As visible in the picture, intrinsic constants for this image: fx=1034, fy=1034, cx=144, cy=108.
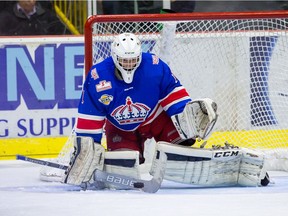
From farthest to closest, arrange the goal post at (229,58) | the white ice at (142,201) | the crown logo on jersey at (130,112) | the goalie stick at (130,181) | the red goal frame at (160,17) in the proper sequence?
the goal post at (229,58)
the red goal frame at (160,17)
the crown logo on jersey at (130,112)
the goalie stick at (130,181)
the white ice at (142,201)

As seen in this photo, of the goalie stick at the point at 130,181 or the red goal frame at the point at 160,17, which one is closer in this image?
the goalie stick at the point at 130,181

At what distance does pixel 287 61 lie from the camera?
6668 mm

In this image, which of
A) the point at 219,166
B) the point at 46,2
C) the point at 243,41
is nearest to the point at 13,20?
the point at 46,2

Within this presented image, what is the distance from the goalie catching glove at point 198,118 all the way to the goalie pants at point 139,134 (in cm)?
23

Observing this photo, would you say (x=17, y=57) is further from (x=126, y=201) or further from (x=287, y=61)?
(x=126, y=201)

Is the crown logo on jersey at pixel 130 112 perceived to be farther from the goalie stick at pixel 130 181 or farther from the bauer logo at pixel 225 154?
the bauer logo at pixel 225 154

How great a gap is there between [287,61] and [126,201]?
84.1 inches

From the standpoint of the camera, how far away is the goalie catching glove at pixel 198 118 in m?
5.45

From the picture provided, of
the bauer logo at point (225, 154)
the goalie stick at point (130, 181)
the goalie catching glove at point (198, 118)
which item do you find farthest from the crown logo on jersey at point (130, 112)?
the bauer logo at point (225, 154)

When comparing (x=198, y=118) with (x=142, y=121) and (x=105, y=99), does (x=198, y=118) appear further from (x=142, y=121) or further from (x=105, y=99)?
(x=105, y=99)

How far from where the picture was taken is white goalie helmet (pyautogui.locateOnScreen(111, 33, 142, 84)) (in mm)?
5406

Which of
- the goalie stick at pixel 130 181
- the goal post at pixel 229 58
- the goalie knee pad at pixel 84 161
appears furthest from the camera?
the goal post at pixel 229 58

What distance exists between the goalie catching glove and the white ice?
0.99 feet

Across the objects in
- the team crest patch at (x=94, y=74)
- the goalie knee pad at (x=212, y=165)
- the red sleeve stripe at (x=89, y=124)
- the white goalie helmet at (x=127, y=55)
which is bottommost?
the goalie knee pad at (x=212, y=165)
